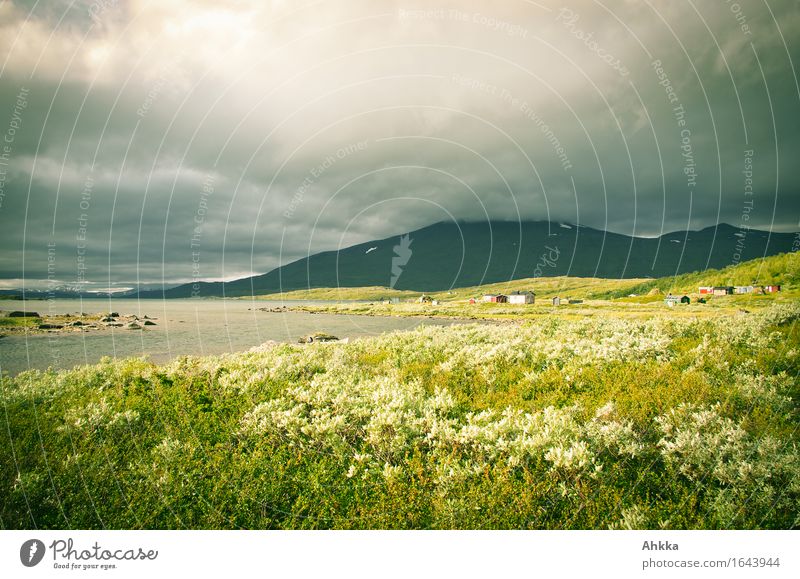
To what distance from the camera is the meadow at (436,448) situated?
17.7 feet

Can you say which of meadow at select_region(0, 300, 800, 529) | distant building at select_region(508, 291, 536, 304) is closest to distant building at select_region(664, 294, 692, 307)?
meadow at select_region(0, 300, 800, 529)

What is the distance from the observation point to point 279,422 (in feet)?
25.1

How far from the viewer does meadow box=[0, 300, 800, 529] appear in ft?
17.7

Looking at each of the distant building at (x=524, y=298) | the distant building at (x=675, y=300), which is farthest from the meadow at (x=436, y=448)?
the distant building at (x=524, y=298)

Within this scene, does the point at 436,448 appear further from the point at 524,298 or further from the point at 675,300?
the point at 524,298

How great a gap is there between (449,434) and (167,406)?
7.31 metres

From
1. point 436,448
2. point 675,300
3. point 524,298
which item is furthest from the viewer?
point 524,298

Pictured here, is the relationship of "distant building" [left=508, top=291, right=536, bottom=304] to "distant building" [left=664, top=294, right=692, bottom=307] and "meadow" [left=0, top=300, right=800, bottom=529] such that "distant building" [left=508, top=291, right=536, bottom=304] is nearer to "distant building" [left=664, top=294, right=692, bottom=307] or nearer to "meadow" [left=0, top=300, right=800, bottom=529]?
"distant building" [left=664, top=294, right=692, bottom=307]

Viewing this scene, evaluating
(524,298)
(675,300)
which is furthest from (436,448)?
(524,298)

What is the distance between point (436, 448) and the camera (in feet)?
21.2
